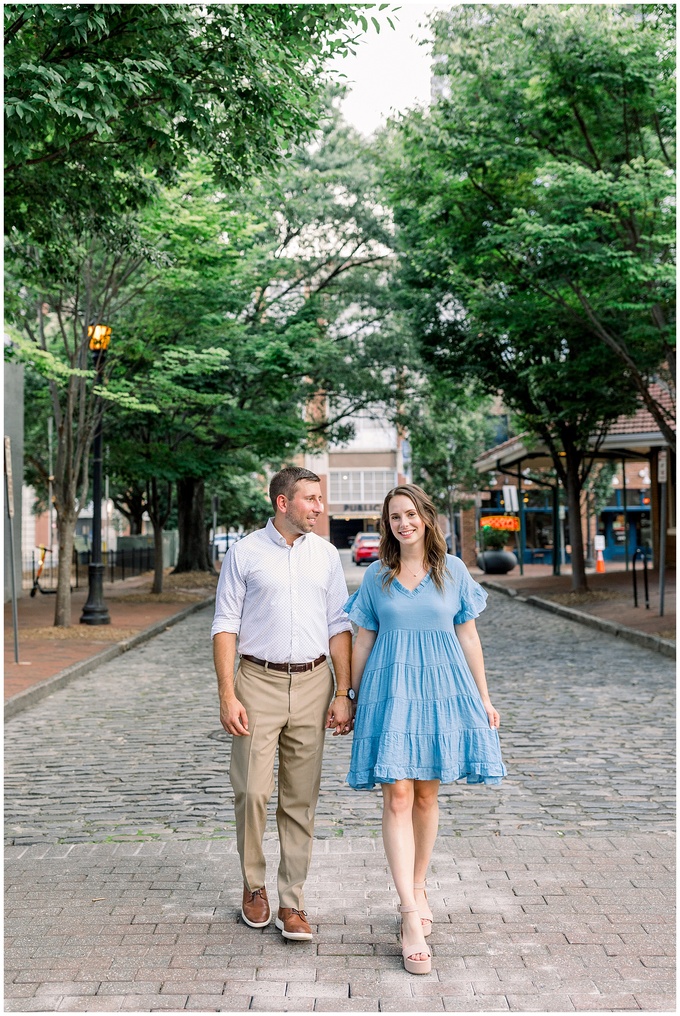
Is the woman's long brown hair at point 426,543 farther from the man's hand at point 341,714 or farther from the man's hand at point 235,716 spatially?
the man's hand at point 235,716

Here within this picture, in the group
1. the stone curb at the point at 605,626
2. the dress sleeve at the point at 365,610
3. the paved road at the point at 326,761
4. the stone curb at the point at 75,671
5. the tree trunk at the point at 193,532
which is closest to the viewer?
the dress sleeve at the point at 365,610

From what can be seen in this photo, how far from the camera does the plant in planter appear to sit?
3609 cm

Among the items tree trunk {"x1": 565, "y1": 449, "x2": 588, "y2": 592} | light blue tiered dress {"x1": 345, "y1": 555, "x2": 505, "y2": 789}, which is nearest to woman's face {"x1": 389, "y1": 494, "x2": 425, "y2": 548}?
light blue tiered dress {"x1": 345, "y1": 555, "x2": 505, "y2": 789}

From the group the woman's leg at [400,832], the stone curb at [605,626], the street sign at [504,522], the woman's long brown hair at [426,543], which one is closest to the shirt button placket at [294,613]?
the woman's long brown hair at [426,543]

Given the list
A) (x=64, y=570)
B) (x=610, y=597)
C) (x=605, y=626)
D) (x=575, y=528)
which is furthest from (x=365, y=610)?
(x=575, y=528)

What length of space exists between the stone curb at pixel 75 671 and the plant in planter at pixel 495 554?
17423 millimetres

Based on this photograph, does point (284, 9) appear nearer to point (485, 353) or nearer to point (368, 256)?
point (485, 353)

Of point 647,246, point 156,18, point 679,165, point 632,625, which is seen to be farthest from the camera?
point 632,625

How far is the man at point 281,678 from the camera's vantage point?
14.6 ft

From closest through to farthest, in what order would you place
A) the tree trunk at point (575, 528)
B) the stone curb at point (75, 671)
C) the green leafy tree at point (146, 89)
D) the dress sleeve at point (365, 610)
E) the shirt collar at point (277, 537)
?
1. the dress sleeve at point (365, 610)
2. the shirt collar at point (277, 537)
3. the green leafy tree at point (146, 89)
4. the stone curb at point (75, 671)
5. the tree trunk at point (575, 528)

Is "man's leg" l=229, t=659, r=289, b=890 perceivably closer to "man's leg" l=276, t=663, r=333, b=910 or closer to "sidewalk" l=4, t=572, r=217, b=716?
"man's leg" l=276, t=663, r=333, b=910

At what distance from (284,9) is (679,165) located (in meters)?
6.50

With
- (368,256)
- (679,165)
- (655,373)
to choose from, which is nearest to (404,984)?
(679,165)

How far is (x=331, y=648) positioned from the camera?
15.4ft
